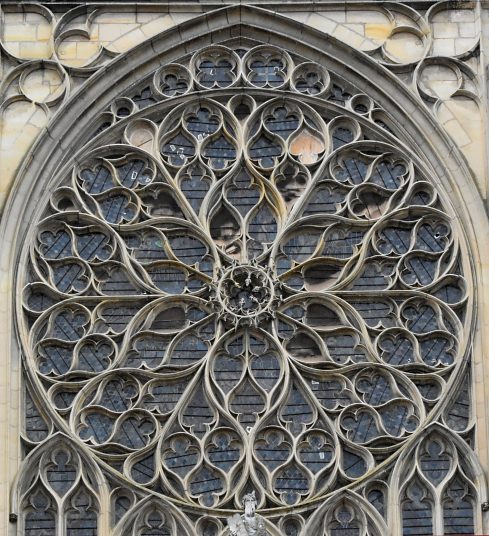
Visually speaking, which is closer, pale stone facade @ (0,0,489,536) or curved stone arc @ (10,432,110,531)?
curved stone arc @ (10,432,110,531)

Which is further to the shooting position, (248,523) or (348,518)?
(348,518)

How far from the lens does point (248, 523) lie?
111 ft

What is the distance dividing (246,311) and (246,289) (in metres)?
0.27

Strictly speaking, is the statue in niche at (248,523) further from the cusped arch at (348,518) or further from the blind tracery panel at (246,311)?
the cusped arch at (348,518)

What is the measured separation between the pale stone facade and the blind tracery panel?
38mm

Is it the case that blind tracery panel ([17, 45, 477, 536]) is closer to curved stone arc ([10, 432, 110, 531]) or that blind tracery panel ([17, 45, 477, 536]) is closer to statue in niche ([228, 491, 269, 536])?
curved stone arc ([10, 432, 110, 531])

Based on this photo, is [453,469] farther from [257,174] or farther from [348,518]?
[257,174]

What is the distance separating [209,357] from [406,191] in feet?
10.5

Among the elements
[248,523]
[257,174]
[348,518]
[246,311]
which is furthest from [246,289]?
[248,523]

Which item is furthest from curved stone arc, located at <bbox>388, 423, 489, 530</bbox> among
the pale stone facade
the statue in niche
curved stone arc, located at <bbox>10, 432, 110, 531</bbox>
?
curved stone arc, located at <bbox>10, 432, 110, 531</bbox>

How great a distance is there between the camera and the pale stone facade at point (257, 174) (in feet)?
115

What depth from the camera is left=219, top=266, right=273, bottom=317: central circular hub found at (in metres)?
36.1

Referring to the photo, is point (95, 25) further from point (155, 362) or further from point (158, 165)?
point (155, 362)

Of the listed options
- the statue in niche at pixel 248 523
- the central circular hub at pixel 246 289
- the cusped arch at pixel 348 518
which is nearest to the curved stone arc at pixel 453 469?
the cusped arch at pixel 348 518
